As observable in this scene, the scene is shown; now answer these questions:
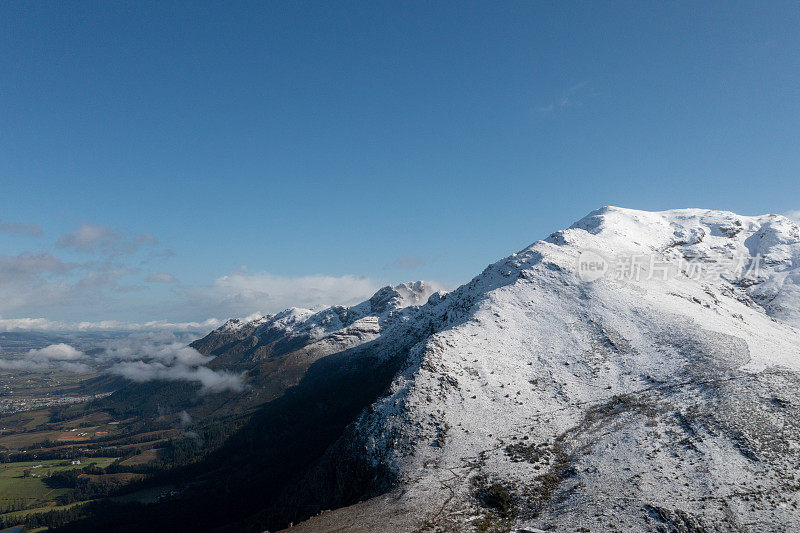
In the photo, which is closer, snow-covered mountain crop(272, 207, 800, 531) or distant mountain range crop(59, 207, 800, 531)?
snow-covered mountain crop(272, 207, 800, 531)

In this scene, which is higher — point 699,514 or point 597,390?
point 597,390

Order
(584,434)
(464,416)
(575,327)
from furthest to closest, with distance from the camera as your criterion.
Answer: (575,327) < (464,416) < (584,434)

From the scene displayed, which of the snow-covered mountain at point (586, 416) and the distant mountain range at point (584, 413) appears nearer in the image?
the snow-covered mountain at point (586, 416)

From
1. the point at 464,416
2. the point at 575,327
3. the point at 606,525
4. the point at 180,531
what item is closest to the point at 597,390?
the point at 575,327

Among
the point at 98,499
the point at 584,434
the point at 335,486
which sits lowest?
the point at 98,499

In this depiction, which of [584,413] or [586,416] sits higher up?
[584,413]

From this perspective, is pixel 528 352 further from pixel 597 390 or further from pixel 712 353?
pixel 712 353

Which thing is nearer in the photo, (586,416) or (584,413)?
(586,416)

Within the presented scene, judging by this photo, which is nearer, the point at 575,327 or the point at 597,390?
the point at 597,390
